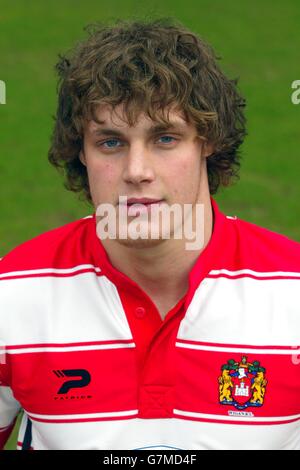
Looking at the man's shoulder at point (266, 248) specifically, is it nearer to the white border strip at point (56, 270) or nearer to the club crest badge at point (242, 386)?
the club crest badge at point (242, 386)

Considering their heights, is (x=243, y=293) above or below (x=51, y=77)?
below

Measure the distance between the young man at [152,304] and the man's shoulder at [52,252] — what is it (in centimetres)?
3

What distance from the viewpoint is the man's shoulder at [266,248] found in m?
4.02

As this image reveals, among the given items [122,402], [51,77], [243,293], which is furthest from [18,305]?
[51,77]

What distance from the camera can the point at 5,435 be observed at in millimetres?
4227

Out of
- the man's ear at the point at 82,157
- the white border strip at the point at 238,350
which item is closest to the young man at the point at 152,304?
the white border strip at the point at 238,350

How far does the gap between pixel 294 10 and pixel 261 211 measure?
16.7 ft

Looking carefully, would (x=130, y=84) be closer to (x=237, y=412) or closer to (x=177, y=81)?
(x=177, y=81)

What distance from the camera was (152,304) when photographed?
12.8ft

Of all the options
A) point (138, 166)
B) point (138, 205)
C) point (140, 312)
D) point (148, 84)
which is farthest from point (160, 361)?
point (148, 84)

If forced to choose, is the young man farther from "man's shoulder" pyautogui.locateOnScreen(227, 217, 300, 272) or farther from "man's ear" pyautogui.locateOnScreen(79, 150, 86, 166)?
"man's ear" pyautogui.locateOnScreen(79, 150, 86, 166)

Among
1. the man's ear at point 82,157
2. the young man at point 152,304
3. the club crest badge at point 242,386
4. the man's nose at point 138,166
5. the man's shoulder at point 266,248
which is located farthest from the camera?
the man's ear at point 82,157

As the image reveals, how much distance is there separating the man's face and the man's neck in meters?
0.14

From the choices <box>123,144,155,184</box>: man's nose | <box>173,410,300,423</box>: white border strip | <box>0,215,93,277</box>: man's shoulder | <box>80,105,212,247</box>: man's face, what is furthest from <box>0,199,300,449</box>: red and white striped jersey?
<box>123,144,155,184</box>: man's nose
